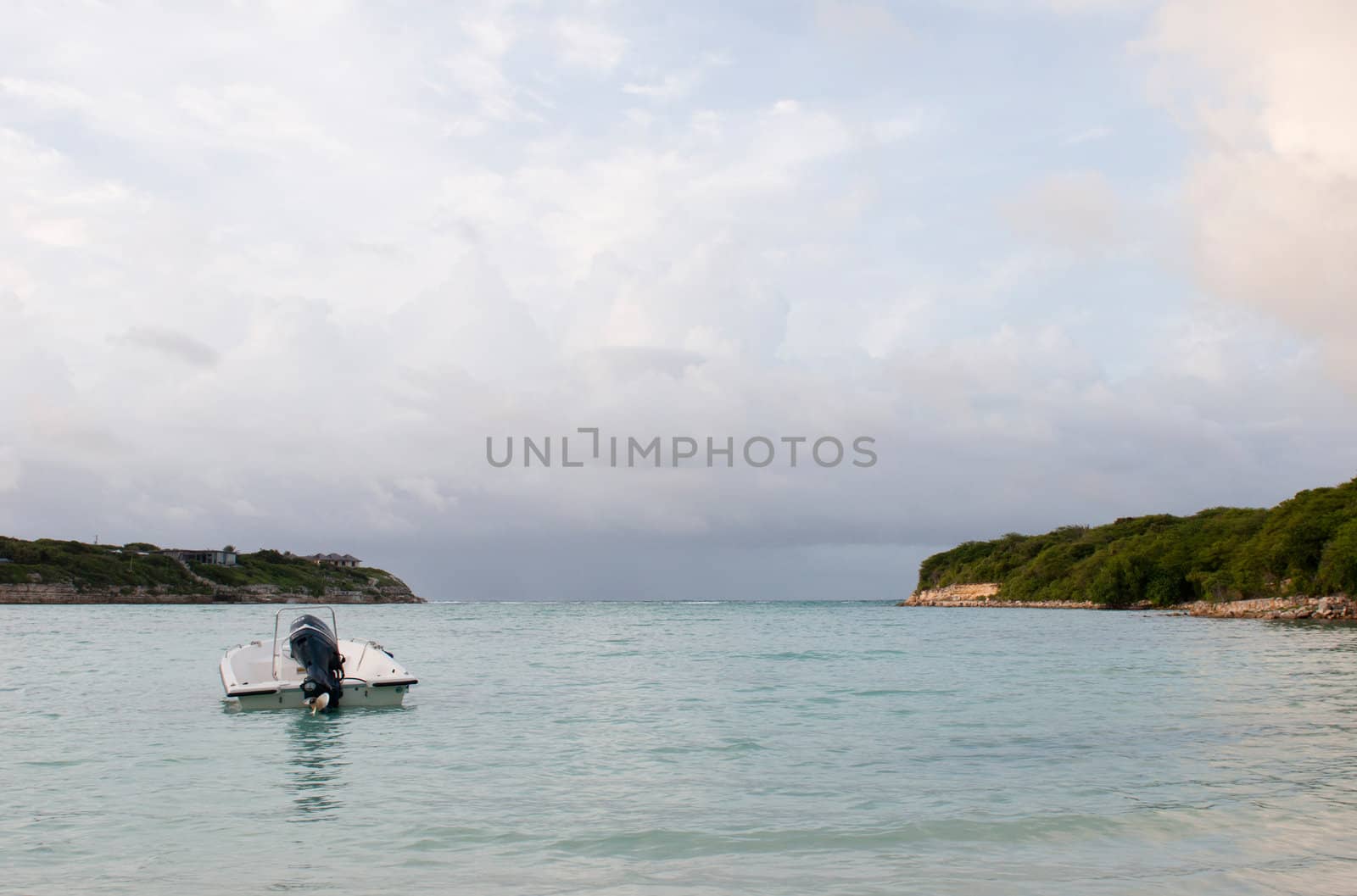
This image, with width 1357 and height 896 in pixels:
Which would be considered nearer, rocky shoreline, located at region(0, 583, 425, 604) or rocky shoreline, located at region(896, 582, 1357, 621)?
rocky shoreline, located at region(896, 582, 1357, 621)

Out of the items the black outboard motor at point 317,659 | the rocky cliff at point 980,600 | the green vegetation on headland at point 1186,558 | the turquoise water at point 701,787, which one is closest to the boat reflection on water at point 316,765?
the turquoise water at point 701,787

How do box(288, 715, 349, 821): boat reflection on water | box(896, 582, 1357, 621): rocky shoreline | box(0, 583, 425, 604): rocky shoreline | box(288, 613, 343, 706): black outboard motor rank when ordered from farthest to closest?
box(0, 583, 425, 604): rocky shoreline < box(896, 582, 1357, 621): rocky shoreline < box(288, 613, 343, 706): black outboard motor < box(288, 715, 349, 821): boat reflection on water

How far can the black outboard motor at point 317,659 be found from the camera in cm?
2147

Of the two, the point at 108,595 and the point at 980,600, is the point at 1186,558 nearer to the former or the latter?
the point at 980,600

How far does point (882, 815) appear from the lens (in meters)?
11.5

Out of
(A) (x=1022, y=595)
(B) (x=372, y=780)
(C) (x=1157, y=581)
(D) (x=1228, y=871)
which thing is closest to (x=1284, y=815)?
(D) (x=1228, y=871)

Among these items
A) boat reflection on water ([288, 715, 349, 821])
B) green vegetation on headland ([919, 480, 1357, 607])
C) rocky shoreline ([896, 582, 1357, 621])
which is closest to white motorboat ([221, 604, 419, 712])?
boat reflection on water ([288, 715, 349, 821])

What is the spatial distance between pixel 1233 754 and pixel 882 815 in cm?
756

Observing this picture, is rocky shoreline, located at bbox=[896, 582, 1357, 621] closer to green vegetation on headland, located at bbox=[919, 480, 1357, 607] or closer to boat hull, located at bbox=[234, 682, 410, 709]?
green vegetation on headland, located at bbox=[919, 480, 1357, 607]

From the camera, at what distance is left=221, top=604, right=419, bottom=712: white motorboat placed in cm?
2148

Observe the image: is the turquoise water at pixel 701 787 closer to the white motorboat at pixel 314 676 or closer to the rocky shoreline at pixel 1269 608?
the white motorboat at pixel 314 676

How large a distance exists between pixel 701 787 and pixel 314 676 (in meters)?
11.9

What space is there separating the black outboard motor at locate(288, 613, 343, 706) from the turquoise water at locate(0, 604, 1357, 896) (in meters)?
0.72

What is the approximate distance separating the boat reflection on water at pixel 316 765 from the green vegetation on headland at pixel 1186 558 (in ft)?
237
